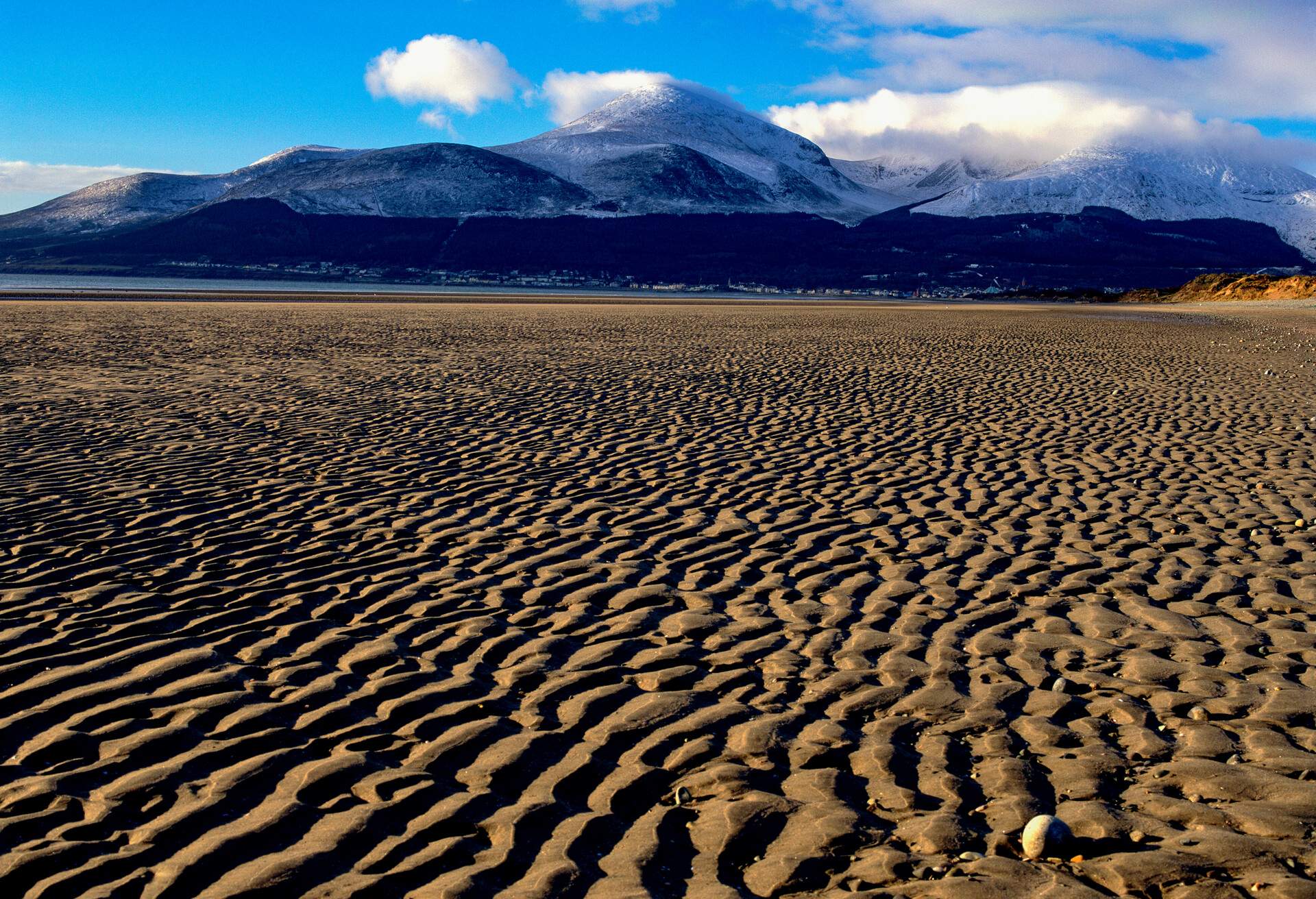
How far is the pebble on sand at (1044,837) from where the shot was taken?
3455mm

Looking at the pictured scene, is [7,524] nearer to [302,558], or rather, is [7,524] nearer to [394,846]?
[302,558]

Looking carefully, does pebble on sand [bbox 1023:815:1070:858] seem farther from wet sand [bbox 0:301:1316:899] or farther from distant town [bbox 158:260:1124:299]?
distant town [bbox 158:260:1124:299]

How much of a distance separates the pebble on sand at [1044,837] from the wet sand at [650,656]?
7cm

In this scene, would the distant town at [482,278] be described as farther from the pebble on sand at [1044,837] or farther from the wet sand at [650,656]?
the pebble on sand at [1044,837]

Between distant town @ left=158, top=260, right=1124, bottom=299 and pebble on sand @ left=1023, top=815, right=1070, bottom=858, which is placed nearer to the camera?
pebble on sand @ left=1023, top=815, right=1070, bottom=858

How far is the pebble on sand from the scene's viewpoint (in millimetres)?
3455

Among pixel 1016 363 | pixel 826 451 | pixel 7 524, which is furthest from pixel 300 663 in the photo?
pixel 1016 363

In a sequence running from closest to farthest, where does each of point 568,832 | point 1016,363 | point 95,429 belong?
point 568,832 < point 95,429 < point 1016,363

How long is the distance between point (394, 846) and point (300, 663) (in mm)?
1944

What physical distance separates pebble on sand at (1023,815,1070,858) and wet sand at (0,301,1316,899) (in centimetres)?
7

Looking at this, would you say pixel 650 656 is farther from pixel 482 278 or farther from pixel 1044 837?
pixel 482 278

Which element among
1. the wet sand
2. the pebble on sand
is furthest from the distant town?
the pebble on sand

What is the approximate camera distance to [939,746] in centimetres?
434

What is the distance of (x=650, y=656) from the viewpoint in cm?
538
